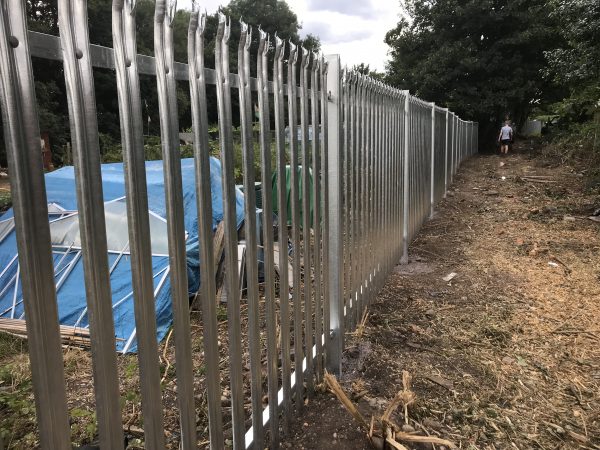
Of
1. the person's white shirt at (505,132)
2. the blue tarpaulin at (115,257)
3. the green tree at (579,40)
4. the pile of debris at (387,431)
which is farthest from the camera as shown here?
the person's white shirt at (505,132)

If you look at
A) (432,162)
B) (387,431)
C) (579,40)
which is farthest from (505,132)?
(387,431)

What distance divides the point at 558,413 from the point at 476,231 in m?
5.48

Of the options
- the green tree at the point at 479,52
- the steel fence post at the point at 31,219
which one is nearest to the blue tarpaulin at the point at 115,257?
the steel fence post at the point at 31,219

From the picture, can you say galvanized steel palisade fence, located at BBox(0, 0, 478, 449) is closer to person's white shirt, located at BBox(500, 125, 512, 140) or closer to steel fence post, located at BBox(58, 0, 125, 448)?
steel fence post, located at BBox(58, 0, 125, 448)

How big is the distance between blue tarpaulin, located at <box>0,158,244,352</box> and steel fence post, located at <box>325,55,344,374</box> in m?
1.69

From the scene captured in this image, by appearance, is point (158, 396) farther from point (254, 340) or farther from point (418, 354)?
point (418, 354)

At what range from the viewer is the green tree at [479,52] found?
74.8ft

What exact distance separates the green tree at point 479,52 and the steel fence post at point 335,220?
74.1ft

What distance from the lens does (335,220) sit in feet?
10.5

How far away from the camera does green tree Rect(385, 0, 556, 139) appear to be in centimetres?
2281

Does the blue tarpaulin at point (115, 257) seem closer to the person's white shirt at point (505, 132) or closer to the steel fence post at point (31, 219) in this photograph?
the steel fence post at point (31, 219)

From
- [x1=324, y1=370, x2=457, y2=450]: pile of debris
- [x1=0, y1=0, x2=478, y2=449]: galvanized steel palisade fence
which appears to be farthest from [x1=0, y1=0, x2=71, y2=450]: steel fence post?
[x1=324, y1=370, x2=457, y2=450]: pile of debris

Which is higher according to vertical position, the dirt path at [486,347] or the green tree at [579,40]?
the green tree at [579,40]

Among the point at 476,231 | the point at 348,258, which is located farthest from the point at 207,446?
the point at 476,231
